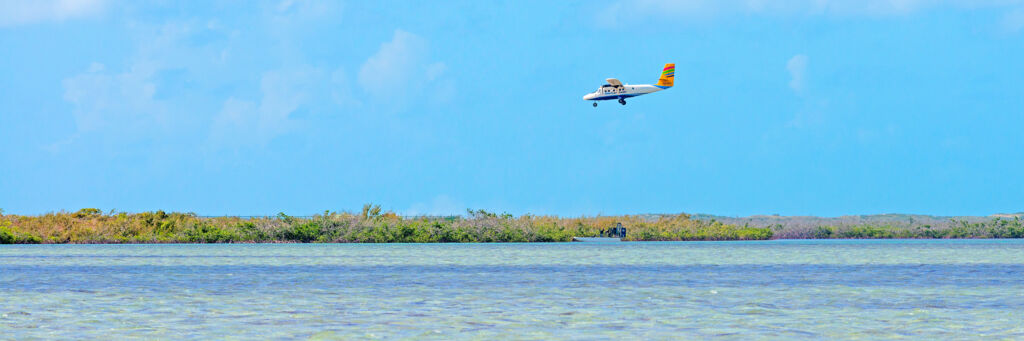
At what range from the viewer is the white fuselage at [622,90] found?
79438 mm

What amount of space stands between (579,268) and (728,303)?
42.3 ft

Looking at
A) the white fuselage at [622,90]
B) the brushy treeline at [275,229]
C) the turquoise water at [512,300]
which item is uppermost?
the white fuselage at [622,90]

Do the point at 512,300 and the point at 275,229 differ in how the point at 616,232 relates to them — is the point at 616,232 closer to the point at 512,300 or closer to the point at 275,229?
the point at 275,229

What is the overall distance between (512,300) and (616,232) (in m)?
50.3

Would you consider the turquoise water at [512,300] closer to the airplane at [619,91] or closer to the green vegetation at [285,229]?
the green vegetation at [285,229]

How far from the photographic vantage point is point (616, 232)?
70500 mm

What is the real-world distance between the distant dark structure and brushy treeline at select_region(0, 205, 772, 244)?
386 centimetres

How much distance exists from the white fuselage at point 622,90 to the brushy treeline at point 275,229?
641 inches

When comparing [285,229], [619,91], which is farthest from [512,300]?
[619,91]

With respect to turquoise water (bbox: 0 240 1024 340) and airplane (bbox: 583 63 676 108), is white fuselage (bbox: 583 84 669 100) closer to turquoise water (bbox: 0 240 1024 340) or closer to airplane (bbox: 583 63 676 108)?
airplane (bbox: 583 63 676 108)

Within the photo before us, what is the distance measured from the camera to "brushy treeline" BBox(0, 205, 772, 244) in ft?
208

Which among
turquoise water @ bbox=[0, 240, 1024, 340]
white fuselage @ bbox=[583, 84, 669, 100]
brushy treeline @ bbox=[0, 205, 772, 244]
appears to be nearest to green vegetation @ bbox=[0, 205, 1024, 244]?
brushy treeline @ bbox=[0, 205, 772, 244]

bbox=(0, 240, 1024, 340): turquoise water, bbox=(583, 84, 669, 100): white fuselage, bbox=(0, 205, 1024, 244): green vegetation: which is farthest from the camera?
bbox=(583, 84, 669, 100): white fuselage

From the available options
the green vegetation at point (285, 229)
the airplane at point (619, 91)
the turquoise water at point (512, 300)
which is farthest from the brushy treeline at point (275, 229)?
the turquoise water at point (512, 300)
